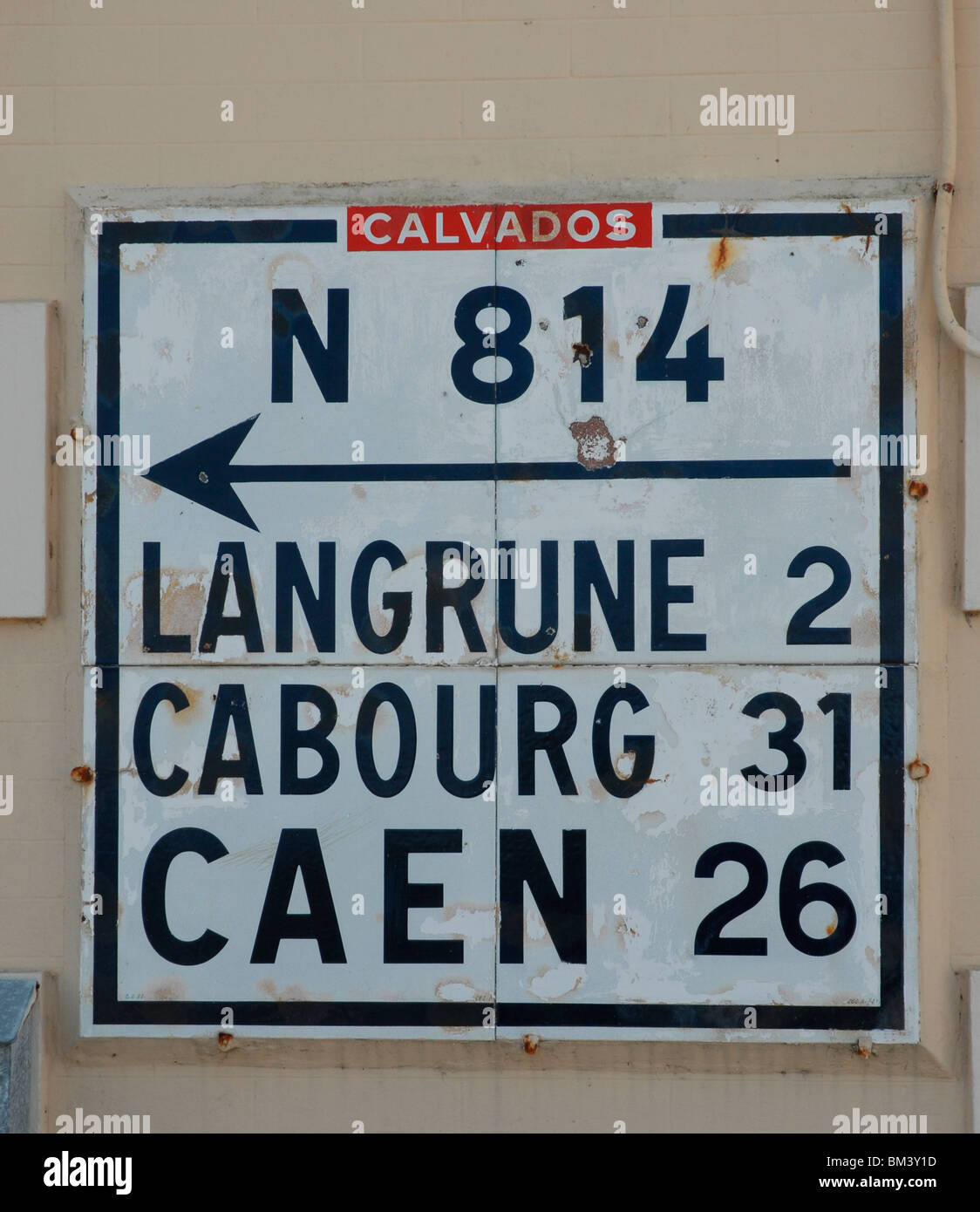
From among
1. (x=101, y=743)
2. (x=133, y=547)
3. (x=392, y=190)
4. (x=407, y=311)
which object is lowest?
(x=101, y=743)

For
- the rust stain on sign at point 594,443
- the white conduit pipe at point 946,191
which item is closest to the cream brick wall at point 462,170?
the white conduit pipe at point 946,191

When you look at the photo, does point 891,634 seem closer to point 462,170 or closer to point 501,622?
point 501,622

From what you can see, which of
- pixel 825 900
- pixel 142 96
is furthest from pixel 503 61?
pixel 825 900

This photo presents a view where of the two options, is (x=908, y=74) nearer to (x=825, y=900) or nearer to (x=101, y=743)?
(x=825, y=900)

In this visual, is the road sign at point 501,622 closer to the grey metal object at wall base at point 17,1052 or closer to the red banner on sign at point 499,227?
the red banner on sign at point 499,227

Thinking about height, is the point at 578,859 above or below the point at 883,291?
below

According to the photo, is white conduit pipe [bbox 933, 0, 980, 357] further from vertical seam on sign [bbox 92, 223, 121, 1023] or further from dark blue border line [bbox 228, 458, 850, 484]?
vertical seam on sign [bbox 92, 223, 121, 1023]

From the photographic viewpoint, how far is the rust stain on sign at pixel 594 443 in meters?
3.06

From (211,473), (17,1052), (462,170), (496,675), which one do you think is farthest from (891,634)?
(17,1052)

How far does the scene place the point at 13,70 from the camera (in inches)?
124

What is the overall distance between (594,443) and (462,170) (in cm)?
83

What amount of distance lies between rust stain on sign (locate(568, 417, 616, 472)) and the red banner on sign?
1.57ft

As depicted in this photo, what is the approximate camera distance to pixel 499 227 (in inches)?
121

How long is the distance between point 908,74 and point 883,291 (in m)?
0.59
